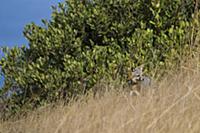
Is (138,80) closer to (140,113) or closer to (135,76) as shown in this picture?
(135,76)

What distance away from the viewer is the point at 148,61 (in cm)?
826

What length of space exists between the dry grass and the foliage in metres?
1.23

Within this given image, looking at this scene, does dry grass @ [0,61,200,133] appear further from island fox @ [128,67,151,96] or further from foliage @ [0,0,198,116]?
foliage @ [0,0,198,116]

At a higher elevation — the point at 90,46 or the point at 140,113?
the point at 90,46

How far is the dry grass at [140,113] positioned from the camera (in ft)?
16.5

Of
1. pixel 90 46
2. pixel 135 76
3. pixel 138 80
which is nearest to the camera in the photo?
pixel 138 80

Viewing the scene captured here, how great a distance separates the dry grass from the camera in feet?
16.5

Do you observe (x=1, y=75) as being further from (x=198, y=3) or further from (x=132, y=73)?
(x=198, y=3)

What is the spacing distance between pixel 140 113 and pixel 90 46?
12.5ft

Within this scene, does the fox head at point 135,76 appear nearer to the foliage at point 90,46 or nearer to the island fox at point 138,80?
the island fox at point 138,80

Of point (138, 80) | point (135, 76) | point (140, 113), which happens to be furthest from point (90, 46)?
point (140, 113)

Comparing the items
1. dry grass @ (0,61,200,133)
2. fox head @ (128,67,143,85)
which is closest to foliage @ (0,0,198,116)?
fox head @ (128,67,143,85)

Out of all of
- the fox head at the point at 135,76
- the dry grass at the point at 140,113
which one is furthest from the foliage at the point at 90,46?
the dry grass at the point at 140,113

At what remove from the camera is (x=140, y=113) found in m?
5.32
